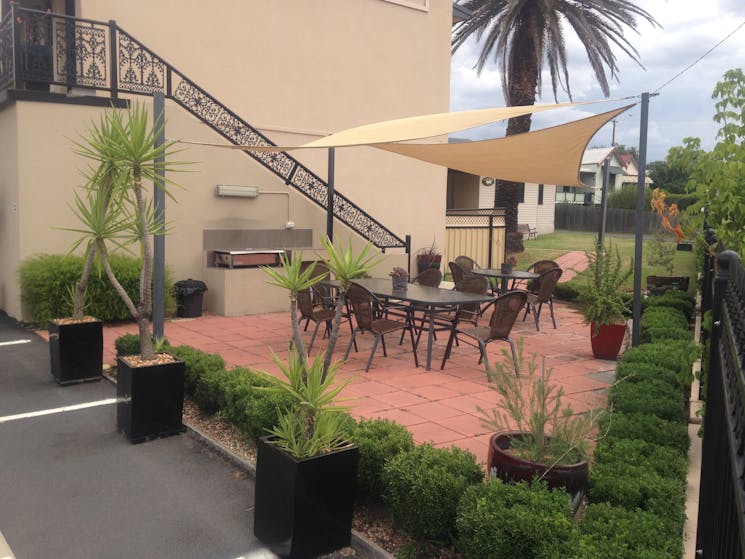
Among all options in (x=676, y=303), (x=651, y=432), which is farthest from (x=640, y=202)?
(x=651, y=432)

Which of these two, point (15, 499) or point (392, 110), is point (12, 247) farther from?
point (392, 110)

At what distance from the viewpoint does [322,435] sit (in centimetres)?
305

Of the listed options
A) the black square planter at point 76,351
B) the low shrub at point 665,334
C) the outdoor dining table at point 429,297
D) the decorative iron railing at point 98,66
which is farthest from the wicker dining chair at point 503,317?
the decorative iron railing at point 98,66

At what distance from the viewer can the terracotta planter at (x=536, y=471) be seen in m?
2.89

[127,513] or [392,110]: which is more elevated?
[392,110]

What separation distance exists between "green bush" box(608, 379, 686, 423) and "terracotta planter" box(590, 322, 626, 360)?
7.45 ft

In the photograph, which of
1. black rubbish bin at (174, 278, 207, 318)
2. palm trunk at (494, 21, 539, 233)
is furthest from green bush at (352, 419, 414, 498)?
palm trunk at (494, 21, 539, 233)

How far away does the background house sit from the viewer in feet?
27.3

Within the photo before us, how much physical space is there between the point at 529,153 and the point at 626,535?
456 cm

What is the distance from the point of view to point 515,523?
8.18ft

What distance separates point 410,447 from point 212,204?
6.98 meters

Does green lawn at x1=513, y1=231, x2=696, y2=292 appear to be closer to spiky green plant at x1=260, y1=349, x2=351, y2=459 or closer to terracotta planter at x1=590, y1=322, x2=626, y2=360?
terracotta planter at x1=590, y1=322, x2=626, y2=360

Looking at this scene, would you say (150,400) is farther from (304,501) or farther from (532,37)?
(532,37)

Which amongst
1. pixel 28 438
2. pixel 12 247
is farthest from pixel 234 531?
pixel 12 247
